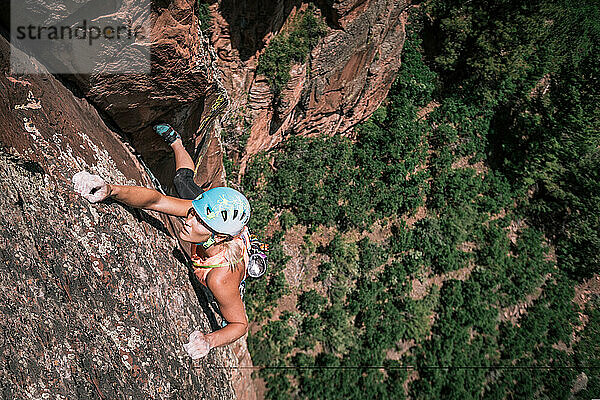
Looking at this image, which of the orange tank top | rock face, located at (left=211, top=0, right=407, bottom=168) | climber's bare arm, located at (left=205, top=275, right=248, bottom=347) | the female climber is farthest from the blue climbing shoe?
rock face, located at (left=211, top=0, right=407, bottom=168)

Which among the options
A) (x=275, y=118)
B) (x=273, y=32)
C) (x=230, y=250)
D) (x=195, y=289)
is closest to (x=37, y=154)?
(x=230, y=250)

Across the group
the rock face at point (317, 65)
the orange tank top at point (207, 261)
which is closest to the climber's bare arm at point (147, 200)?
the orange tank top at point (207, 261)

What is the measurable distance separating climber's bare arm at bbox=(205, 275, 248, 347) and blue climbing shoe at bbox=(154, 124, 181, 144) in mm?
1492

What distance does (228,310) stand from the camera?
3.03 meters

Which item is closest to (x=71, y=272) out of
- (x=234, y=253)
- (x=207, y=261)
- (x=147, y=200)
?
(x=147, y=200)

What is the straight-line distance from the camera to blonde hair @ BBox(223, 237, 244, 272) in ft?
9.80

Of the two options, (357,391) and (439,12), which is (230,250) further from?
(439,12)

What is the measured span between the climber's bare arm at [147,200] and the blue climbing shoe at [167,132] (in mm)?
1000

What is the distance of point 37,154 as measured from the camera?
2260mm

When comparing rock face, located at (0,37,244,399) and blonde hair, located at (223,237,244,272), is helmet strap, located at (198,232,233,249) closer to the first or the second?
blonde hair, located at (223,237,244,272)

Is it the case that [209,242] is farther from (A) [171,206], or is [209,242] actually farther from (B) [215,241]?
(A) [171,206]

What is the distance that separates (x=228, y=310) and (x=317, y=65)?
17.9 feet

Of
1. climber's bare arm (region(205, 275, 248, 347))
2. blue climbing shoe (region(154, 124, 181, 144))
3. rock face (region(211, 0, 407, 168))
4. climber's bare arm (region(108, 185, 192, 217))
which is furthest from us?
rock face (region(211, 0, 407, 168))

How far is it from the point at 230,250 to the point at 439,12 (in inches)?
355
